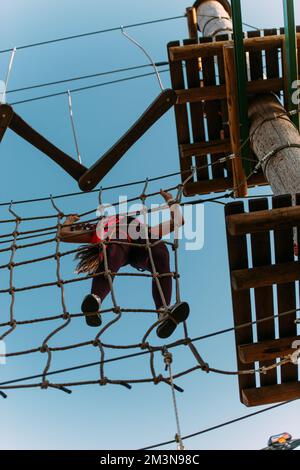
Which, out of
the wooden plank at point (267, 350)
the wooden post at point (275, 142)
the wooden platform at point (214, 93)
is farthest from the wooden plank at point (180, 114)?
the wooden plank at point (267, 350)

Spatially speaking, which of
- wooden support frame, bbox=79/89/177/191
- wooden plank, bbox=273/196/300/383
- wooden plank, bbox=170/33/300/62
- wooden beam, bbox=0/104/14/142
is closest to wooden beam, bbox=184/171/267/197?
wooden support frame, bbox=79/89/177/191

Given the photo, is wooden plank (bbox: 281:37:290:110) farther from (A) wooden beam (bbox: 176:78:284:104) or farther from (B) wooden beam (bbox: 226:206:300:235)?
(B) wooden beam (bbox: 226:206:300:235)

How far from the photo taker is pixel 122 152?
4633 mm

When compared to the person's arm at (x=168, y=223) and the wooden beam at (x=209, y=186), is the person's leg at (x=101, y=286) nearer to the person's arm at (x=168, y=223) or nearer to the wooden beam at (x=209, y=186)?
the person's arm at (x=168, y=223)

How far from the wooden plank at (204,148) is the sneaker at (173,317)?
7.27 feet

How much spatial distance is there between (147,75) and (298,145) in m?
3.49

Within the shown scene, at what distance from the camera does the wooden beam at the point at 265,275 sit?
3039 mm

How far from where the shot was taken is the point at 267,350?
321 centimetres

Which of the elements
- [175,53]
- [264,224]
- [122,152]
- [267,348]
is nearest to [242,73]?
[175,53]

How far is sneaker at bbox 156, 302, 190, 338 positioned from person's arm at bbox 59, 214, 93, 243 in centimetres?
111

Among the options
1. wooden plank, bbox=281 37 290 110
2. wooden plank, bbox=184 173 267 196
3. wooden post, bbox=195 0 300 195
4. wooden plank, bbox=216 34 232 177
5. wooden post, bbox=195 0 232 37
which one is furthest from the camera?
wooden post, bbox=195 0 232 37

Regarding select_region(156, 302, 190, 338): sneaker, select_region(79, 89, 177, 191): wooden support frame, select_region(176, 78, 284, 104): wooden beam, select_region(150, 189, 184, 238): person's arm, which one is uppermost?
select_region(176, 78, 284, 104): wooden beam

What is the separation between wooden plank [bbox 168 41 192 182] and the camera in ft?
15.4

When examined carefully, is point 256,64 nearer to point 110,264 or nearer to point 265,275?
point 110,264
